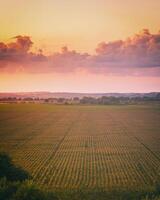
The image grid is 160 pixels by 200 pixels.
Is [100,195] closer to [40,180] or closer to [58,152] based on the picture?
[40,180]

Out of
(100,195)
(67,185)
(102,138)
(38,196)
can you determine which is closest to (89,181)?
(67,185)

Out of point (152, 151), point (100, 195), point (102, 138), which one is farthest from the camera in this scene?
point (102, 138)

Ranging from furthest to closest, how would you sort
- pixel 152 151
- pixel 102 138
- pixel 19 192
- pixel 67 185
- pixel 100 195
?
1. pixel 102 138
2. pixel 152 151
3. pixel 67 185
4. pixel 100 195
5. pixel 19 192

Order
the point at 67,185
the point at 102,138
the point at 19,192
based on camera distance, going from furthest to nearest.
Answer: the point at 102,138 < the point at 67,185 < the point at 19,192

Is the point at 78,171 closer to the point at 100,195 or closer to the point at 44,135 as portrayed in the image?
the point at 100,195

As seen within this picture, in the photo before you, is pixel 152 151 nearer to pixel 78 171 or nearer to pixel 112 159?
pixel 112 159

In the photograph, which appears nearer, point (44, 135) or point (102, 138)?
point (102, 138)

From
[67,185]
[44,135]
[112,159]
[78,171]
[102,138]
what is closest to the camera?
[67,185]

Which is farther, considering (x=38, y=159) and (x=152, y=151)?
(x=152, y=151)

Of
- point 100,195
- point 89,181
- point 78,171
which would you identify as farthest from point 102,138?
point 100,195
